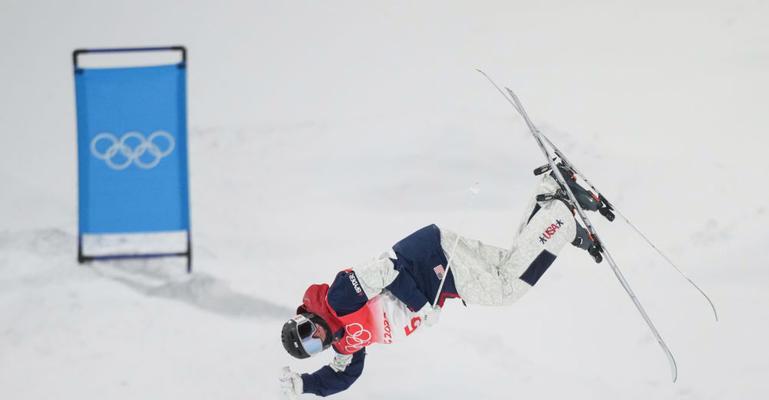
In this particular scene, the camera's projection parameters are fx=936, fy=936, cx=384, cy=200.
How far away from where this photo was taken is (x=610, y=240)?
4367 millimetres

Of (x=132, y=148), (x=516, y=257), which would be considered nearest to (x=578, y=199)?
(x=516, y=257)

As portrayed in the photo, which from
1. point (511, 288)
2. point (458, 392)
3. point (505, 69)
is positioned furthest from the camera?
point (505, 69)

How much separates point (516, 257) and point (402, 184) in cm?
150

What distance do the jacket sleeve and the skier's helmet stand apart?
211 millimetres

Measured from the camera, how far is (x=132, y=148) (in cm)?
466

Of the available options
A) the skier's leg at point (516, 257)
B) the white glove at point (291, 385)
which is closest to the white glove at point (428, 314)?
the skier's leg at point (516, 257)

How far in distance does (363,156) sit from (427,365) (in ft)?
4.01

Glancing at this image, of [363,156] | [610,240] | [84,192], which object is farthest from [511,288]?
[84,192]

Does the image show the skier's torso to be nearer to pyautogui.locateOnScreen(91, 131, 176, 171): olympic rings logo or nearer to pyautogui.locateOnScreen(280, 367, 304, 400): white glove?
pyautogui.locateOnScreen(280, 367, 304, 400): white glove

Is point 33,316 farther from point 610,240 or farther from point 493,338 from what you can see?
point 610,240

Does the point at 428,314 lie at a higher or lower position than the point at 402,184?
lower

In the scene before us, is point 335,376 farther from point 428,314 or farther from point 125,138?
point 125,138

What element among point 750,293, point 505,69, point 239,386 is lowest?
point 239,386

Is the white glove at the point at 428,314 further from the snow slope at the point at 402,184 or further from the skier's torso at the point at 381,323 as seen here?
the snow slope at the point at 402,184
